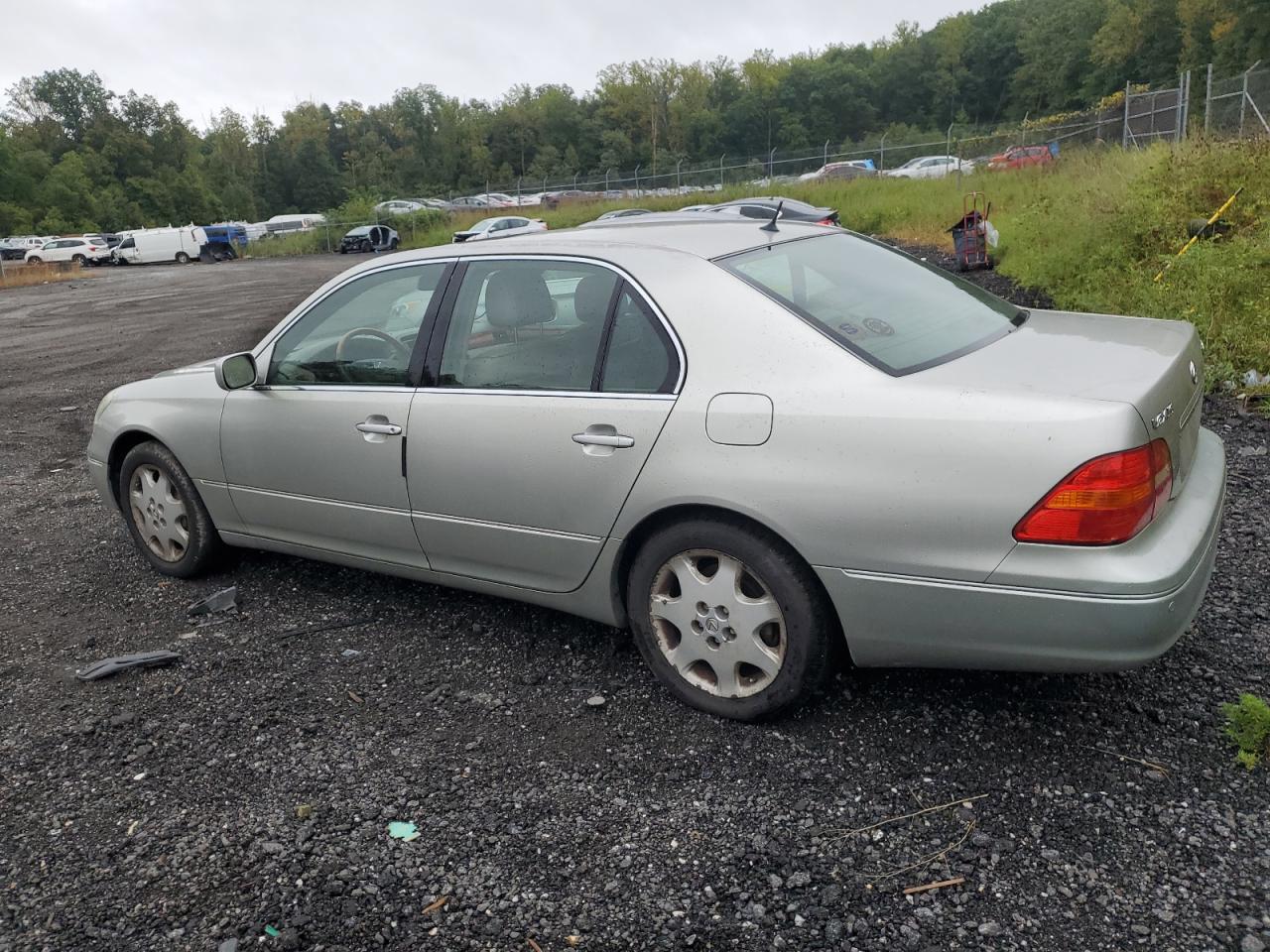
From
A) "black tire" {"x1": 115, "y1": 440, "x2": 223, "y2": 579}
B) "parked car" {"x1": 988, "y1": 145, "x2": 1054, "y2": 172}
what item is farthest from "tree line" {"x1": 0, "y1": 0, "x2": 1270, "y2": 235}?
"black tire" {"x1": 115, "y1": 440, "x2": 223, "y2": 579}

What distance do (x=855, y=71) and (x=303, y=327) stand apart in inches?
4442

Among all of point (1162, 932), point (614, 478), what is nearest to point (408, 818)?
point (614, 478)

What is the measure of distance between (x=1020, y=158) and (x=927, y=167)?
35.6ft

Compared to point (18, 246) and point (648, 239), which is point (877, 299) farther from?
point (18, 246)

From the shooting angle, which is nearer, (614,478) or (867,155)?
(614,478)

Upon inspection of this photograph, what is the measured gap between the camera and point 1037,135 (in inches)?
1107

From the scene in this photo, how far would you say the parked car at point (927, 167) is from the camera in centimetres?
3172

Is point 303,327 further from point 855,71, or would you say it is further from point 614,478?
point 855,71

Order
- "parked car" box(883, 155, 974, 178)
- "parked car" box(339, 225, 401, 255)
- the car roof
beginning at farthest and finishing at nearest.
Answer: "parked car" box(339, 225, 401, 255)
"parked car" box(883, 155, 974, 178)
the car roof

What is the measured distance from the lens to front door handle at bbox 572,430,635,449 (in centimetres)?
323

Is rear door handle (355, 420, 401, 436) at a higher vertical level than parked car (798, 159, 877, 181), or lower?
higher

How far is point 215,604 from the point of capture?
181 inches

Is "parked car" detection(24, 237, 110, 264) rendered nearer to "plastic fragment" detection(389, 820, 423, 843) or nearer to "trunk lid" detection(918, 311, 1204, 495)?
"plastic fragment" detection(389, 820, 423, 843)

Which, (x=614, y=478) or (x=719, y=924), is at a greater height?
(x=614, y=478)
